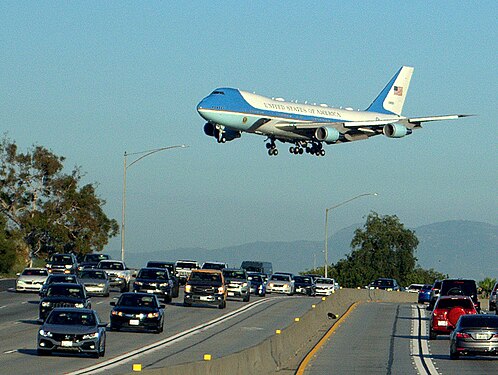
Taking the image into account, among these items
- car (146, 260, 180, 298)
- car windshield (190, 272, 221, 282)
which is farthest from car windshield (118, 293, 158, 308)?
car (146, 260, 180, 298)

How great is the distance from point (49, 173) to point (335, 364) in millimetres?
80799

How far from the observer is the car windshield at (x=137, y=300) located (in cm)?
4038

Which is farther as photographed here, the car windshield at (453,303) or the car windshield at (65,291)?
the car windshield at (65,291)

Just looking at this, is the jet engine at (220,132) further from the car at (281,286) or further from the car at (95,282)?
the car at (95,282)

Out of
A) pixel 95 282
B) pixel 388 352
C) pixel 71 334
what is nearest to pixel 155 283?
pixel 95 282

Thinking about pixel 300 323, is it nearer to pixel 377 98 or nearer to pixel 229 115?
pixel 229 115

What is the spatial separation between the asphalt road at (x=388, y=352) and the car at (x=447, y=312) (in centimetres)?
56

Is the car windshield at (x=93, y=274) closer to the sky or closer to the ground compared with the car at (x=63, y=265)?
closer to the ground

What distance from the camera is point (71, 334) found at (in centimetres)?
3086

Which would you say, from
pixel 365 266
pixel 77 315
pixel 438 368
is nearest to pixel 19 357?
pixel 77 315

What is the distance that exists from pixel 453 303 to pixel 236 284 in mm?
21381

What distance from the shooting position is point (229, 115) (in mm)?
71625

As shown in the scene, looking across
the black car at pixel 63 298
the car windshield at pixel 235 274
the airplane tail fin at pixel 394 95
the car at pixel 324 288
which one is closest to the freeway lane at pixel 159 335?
the black car at pixel 63 298

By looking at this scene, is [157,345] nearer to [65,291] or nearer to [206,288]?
[65,291]
